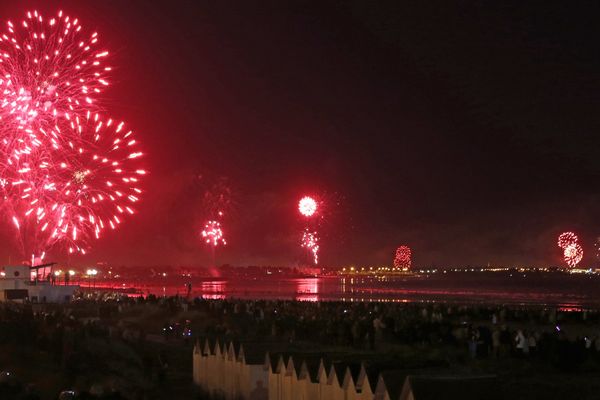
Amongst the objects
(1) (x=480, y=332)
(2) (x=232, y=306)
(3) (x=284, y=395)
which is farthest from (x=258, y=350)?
(2) (x=232, y=306)

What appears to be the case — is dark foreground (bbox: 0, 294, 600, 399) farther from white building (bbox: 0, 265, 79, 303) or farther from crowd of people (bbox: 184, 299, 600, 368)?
white building (bbox: 0, 265, 79, 303)

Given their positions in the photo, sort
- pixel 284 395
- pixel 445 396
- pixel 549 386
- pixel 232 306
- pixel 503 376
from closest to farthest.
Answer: pixel 445 396, pixel 284 395, pixel 549 386, pixel 503 376, pixel 232 306

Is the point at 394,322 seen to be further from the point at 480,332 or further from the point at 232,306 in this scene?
the point at 232,306

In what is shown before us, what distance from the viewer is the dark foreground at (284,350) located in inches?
748

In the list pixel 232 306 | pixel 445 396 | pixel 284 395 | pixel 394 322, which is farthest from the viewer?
pixel 232 306

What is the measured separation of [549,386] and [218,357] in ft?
24.5

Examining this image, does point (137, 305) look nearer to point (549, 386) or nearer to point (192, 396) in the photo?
point (192, 396)

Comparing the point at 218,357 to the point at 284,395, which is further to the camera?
the point at 218,357

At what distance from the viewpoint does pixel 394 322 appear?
3544 centimetres

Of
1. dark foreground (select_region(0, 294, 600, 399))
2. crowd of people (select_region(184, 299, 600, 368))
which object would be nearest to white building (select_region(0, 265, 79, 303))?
crowd of people (select_region(184, 299, 600, 368))

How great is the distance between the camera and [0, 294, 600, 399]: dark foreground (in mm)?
19000

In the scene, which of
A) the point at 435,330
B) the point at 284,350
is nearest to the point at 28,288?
the point at 435,330

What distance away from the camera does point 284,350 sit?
2291 cm

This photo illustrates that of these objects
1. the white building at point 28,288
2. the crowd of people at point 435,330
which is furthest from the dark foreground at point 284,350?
the white building at point 28,288
